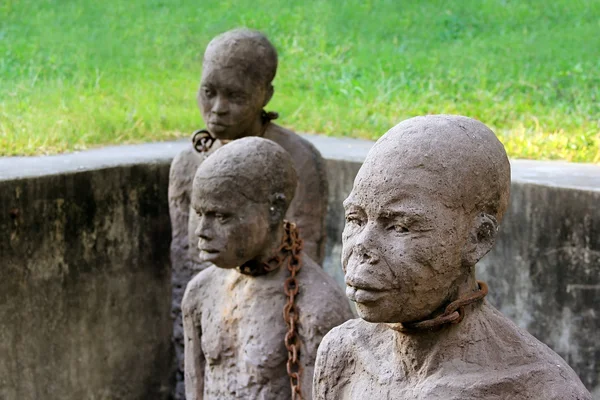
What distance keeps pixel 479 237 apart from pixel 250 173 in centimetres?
179

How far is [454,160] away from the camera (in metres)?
3.27

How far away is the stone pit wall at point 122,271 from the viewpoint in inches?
276

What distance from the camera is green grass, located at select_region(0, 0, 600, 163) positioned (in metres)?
9.54

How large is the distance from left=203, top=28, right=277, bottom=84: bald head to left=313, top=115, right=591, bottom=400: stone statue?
11.5 feet

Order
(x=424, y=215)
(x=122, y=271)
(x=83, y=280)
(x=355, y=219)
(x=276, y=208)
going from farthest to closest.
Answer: (x=122, y=271), (x=83, y=280), (x=276, y=208), (x=355, y=219), (x=424, y=215)

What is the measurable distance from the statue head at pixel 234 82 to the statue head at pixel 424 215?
349cm

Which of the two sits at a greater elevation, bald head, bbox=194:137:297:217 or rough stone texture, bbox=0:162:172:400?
bald head, bbox=194:137:297:217

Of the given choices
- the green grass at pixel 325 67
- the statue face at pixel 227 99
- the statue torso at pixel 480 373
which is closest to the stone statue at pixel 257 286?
the statue torso at pixel 480 373

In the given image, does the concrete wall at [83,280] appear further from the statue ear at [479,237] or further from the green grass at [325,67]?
the statue ear at [479,237]

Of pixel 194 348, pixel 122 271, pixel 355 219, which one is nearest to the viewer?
pixel 355 219

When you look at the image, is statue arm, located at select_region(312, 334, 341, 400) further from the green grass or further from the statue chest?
the green grass

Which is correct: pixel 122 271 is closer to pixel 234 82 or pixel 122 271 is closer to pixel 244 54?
pixel 234 82

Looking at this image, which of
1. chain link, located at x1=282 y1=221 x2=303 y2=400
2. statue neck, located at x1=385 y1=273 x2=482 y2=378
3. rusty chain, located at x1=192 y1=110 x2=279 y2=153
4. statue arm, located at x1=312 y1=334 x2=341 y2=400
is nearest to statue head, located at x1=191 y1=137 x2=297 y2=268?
chain link, located at x1=282 y1=221 x2=303 y2=400

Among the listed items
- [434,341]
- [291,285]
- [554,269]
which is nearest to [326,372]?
[434,341]
